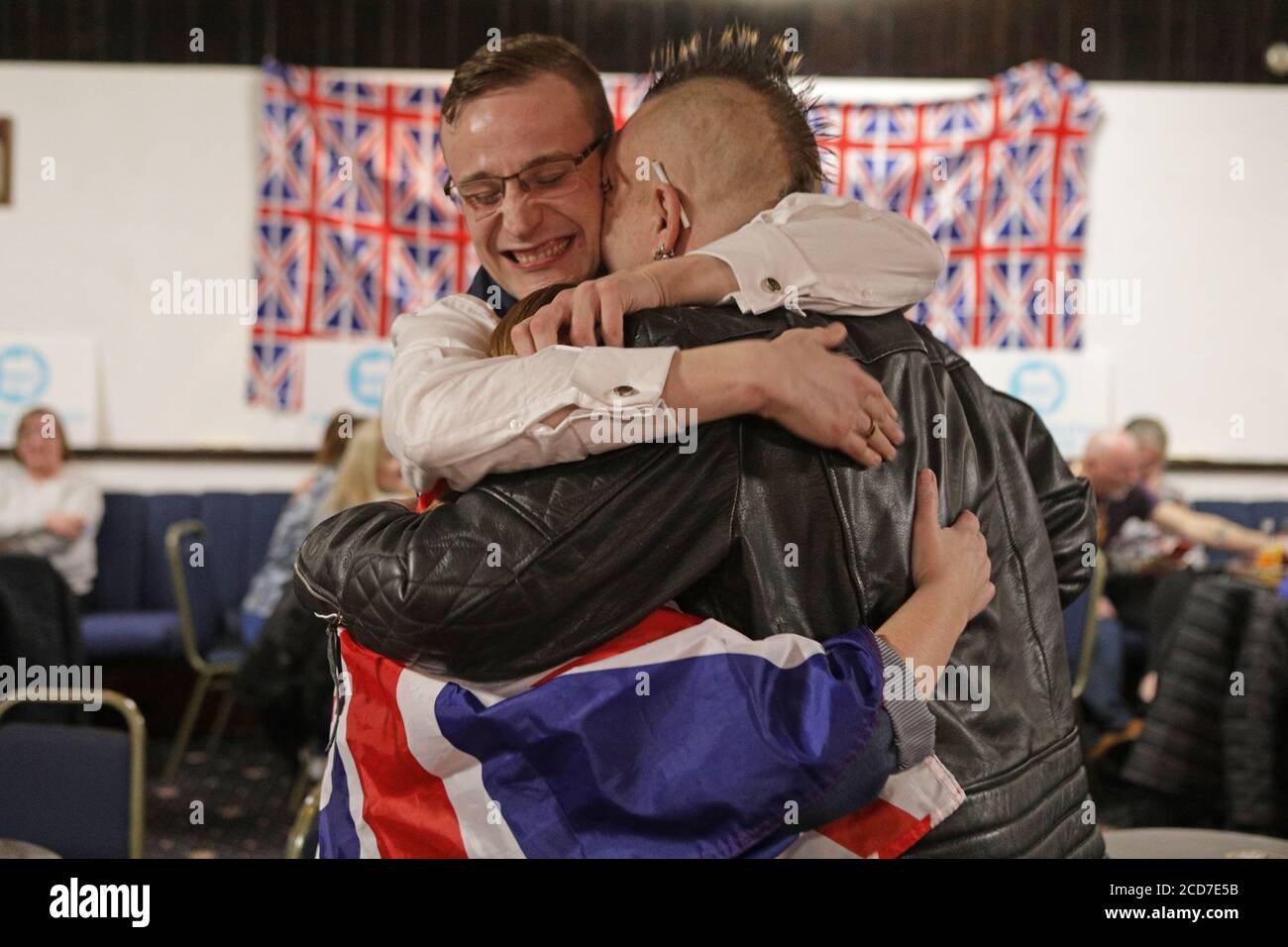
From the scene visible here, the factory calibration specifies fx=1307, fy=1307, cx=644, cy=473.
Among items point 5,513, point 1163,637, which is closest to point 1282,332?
point 1163,637

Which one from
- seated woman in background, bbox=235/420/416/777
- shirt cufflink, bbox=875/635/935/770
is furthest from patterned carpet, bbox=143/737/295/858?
shirt cufflink, bbox=875/635/935/770

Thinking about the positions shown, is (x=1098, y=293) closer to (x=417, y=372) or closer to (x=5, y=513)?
(x=5, y=513)

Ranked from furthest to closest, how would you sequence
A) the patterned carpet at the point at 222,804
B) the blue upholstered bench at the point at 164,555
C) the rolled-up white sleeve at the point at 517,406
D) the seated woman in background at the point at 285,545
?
the blue upholstered bench at the point at 164,555 → the seated woman in background at the point at 285,545 → the patterned carpet at the point at 222,804 → the rolled-up white sleeve at the point at 517,406

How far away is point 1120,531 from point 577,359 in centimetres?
520

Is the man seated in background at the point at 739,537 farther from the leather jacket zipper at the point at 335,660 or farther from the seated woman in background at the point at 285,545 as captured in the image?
the seated woman in background at the point at 285,545

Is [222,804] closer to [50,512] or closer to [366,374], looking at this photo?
[50,512]

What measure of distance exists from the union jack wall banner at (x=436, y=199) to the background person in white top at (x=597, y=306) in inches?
200

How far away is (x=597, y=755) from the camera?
109 centimetres

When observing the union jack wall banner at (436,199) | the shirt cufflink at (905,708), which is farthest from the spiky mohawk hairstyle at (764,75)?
the union jack wall banner at (436,199)

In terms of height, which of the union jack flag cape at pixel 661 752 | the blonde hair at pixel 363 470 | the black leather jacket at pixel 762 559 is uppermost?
the black leather jacket at pixel 762 559

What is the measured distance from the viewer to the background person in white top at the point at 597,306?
3.50ft

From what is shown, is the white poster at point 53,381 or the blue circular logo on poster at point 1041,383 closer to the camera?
the white poster at point 53,381

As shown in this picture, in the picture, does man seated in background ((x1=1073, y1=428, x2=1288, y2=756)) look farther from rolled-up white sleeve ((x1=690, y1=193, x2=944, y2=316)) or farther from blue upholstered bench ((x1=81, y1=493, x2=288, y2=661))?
rolled-up white sleeve ((x1=690, y1=193, x2=944, y2=316))

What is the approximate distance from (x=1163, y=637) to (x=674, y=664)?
4.31 m
